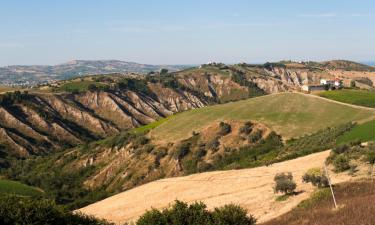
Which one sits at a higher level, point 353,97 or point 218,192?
point 353,97

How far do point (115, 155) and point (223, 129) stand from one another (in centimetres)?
2726

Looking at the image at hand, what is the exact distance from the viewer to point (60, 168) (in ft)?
365

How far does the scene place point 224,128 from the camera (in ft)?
328

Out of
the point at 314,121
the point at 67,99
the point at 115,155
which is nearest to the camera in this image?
the point at 314,121

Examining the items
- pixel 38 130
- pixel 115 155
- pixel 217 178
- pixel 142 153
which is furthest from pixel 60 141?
pixel 217 178

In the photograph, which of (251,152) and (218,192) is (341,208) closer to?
(218,192)

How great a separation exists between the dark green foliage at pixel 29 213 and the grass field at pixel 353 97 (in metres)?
92.6

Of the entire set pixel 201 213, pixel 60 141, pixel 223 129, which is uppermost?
pixel 201 213

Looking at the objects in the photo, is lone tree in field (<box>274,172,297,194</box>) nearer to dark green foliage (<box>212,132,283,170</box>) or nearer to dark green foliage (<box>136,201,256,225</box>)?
dark green foliage (<box>136,201,256,225</box>)

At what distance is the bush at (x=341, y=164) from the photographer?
142 feet

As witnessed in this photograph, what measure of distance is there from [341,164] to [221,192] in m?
13.1

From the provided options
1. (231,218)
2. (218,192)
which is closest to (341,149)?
(218,192)

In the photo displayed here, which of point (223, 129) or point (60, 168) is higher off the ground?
point (223, 129)

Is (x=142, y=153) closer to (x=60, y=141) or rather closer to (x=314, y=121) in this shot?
(x=314, y=121)
